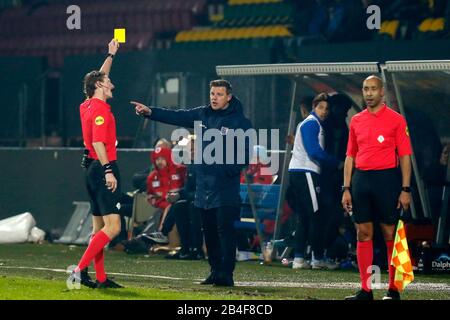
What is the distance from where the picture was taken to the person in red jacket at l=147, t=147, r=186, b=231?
61.0ft

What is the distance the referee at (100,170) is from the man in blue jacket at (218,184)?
0.90m

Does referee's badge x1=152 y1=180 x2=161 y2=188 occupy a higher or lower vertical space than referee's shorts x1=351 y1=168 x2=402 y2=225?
lower

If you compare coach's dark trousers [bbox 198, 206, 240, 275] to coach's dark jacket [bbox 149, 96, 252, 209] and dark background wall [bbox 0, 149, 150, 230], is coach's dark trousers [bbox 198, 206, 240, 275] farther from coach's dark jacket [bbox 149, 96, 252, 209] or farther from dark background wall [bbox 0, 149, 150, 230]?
dark background wall [bbox 0, 149, 150, 230]

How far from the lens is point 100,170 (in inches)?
486

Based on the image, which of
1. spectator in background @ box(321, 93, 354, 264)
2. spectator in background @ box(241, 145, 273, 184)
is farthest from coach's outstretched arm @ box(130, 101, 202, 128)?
spectator in background @ box(241, 145, 273, 184)

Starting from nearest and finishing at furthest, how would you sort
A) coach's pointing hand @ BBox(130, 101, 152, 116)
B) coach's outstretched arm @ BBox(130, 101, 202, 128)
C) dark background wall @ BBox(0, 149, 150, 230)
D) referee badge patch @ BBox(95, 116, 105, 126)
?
referee badge patch @ BBox(95, 116, 105, 126), coach's pointing hand @ BBox(130, 101, 152, 116), coach's outstretched arm @ BBox(130, 101, 202, 128), dark background wall @ BBox(0, 149, 150, 230)

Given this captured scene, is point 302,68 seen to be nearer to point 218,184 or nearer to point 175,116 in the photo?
point 175,116

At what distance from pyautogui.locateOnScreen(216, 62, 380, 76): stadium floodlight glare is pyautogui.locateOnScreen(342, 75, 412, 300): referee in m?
3.75

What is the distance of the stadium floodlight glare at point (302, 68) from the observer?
1559 centimetres

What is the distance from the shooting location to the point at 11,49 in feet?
91.8

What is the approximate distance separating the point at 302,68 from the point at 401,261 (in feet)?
16.3

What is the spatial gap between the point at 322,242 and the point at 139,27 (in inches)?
484
